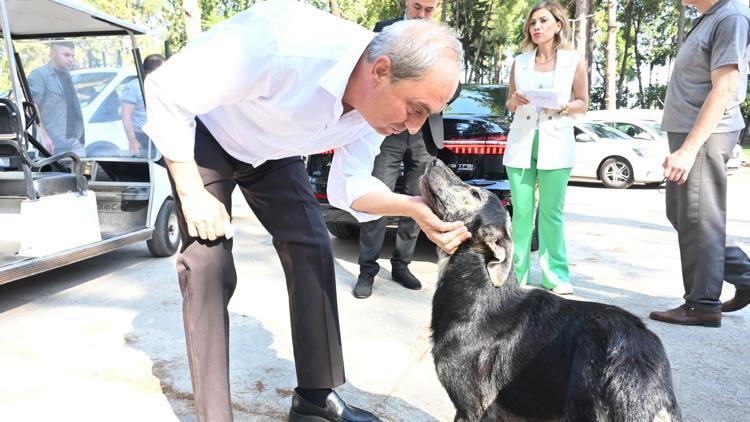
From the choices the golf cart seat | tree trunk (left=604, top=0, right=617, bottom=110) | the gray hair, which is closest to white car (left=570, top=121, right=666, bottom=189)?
tree trunk (left=604, top=0, right=617, bottom=110)

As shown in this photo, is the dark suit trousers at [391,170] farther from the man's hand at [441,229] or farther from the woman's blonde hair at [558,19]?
the man's hand at [441,229]

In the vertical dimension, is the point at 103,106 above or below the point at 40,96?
below

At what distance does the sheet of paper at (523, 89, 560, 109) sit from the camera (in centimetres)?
429

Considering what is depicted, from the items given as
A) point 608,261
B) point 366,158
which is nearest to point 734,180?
point 608,261

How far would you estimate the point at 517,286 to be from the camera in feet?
A: 8.00

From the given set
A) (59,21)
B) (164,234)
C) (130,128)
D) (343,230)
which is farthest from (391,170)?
(59,21)

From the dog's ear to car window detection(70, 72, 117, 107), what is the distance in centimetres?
502

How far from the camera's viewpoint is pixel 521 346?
7.28 feet

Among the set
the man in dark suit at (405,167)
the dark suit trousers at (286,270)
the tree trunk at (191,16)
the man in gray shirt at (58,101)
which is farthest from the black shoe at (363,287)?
the tree trunk at (191,16)

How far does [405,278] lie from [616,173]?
10.3m

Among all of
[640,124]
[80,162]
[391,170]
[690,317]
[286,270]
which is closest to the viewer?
[286,270]

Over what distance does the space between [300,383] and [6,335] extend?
2.43 m

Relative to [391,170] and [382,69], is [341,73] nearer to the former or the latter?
[382,69]

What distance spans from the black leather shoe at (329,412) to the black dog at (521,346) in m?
0.57
